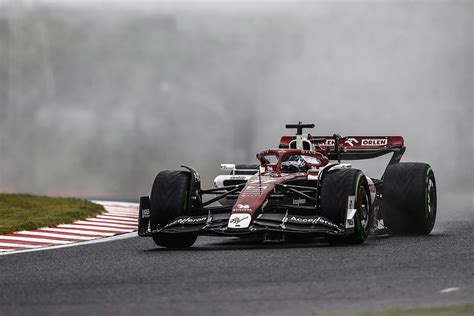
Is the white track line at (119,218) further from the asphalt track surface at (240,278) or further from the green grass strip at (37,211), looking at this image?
the asphalt track surface at (240,278)

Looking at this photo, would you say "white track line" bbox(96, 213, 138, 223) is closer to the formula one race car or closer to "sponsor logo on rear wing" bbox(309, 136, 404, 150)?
"sponsor logo on rear wing" bbox(309, 136, 404, 150)

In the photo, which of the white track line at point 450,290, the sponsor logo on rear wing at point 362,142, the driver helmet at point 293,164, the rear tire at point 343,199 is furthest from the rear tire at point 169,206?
the white track line at point 450,290

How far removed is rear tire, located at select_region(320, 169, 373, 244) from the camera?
42.8ft

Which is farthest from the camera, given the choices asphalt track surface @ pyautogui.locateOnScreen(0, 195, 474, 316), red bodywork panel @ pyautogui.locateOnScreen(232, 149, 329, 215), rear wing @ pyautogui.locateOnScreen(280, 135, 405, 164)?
rear wing @ pyautogui.locateOnScreen(280, 135, 405, 164)

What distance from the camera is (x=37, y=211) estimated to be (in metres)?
21.3

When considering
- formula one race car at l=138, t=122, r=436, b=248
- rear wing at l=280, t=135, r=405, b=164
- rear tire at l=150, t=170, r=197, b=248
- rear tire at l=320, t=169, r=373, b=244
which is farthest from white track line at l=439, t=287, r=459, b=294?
rear wing at l=280, t=135, r=405, b=164

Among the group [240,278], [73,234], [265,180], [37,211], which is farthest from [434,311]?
[37,211]

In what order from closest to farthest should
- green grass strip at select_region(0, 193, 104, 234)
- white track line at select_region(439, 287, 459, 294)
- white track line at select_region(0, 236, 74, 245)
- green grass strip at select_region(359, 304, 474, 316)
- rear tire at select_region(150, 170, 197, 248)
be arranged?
green grass strip at select_region(359, 304, 474, 316)
white track line at select_region(439, 287, 459, 294)
rear tire at select_region(150, 170, 197, 248)
white track line at select_region(0, 236, 74, 245)
green grass strip at select_region(0, 193, 104, 234)

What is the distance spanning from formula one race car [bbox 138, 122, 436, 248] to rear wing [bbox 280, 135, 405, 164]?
13 centimetres

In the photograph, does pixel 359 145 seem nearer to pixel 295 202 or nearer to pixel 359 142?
pixel 359 142

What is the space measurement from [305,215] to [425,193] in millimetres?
2581

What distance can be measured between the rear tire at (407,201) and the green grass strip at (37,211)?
239 inches

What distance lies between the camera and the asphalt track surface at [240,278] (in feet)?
27.1

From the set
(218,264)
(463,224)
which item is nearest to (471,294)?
(218,264)
